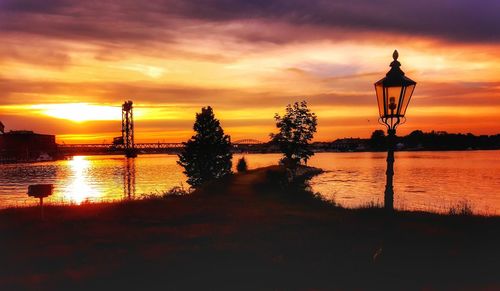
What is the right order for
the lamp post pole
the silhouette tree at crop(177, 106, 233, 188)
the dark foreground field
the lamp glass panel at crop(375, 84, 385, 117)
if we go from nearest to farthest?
the dark foreground field, the lamp post pole, the lamp glass panel at crop(375, 84, 385, 117), the silhouette tree at crop(177, 106, 233, 188)

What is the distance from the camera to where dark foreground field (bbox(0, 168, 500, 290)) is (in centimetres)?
944

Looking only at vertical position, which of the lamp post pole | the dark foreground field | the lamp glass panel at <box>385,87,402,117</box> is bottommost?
the dark foreground field

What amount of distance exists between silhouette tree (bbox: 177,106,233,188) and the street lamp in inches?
1861

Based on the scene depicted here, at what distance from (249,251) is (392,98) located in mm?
6657

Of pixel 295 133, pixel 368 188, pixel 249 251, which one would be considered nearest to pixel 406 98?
pixel 249 251

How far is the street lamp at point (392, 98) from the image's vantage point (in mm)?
14133

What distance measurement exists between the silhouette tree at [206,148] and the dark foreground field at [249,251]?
1760 inches

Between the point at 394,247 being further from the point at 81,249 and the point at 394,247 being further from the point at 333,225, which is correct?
the point at 81,249

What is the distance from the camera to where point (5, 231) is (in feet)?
46.7

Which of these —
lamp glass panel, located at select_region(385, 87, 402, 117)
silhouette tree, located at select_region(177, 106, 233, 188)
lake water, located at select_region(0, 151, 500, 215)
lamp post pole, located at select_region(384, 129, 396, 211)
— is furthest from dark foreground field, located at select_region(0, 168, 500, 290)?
silhouette tree, located at select_region(177, 106, 233, 188)

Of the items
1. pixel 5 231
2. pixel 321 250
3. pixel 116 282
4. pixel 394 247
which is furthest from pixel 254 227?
pixel 5 231

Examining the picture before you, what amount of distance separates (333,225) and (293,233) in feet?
5.90

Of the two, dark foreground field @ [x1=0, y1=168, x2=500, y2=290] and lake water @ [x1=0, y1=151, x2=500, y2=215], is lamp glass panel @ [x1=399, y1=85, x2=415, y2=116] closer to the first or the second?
dark foreground field @ [x1=0, y1=168, x2=500, y2=290]

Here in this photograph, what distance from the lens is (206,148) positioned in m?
61.9
